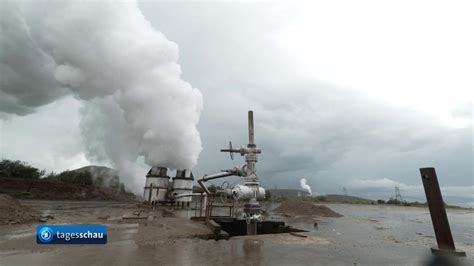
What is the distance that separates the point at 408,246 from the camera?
897cm

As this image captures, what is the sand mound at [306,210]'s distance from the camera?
896 inches

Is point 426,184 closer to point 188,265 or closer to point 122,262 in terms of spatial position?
point 188,265

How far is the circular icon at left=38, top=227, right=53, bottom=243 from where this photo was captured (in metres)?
7.49

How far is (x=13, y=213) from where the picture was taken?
38.1 ft

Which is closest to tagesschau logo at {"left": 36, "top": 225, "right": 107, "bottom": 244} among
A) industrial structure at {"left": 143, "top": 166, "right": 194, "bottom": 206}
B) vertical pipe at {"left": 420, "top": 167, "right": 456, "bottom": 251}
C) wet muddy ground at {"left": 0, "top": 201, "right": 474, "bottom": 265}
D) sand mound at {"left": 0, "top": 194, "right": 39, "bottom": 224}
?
wet muddy ground at {"left": 0, "top": 201, "right": 474, "bottom": 265}

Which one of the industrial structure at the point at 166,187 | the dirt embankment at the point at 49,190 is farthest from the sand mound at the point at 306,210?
the dirt embankment at the point at 49,190

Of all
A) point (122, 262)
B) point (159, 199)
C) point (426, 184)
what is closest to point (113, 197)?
point (159, 199)

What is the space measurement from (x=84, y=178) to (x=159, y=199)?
41.7 metres

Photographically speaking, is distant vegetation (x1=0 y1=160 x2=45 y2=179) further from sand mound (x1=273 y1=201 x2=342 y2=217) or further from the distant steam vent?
sand mound (x1=273 y1=201 x2=342 y2=217)

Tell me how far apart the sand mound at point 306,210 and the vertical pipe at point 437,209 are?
14.4m

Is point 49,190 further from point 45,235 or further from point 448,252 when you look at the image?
point 448,252

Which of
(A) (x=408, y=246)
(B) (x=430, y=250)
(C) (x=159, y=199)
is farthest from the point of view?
(C) (x=159, y=199)

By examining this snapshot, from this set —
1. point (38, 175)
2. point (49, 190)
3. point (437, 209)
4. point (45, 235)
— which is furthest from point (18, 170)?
point (437, 209)

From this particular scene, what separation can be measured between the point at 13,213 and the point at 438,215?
60.0 ft
